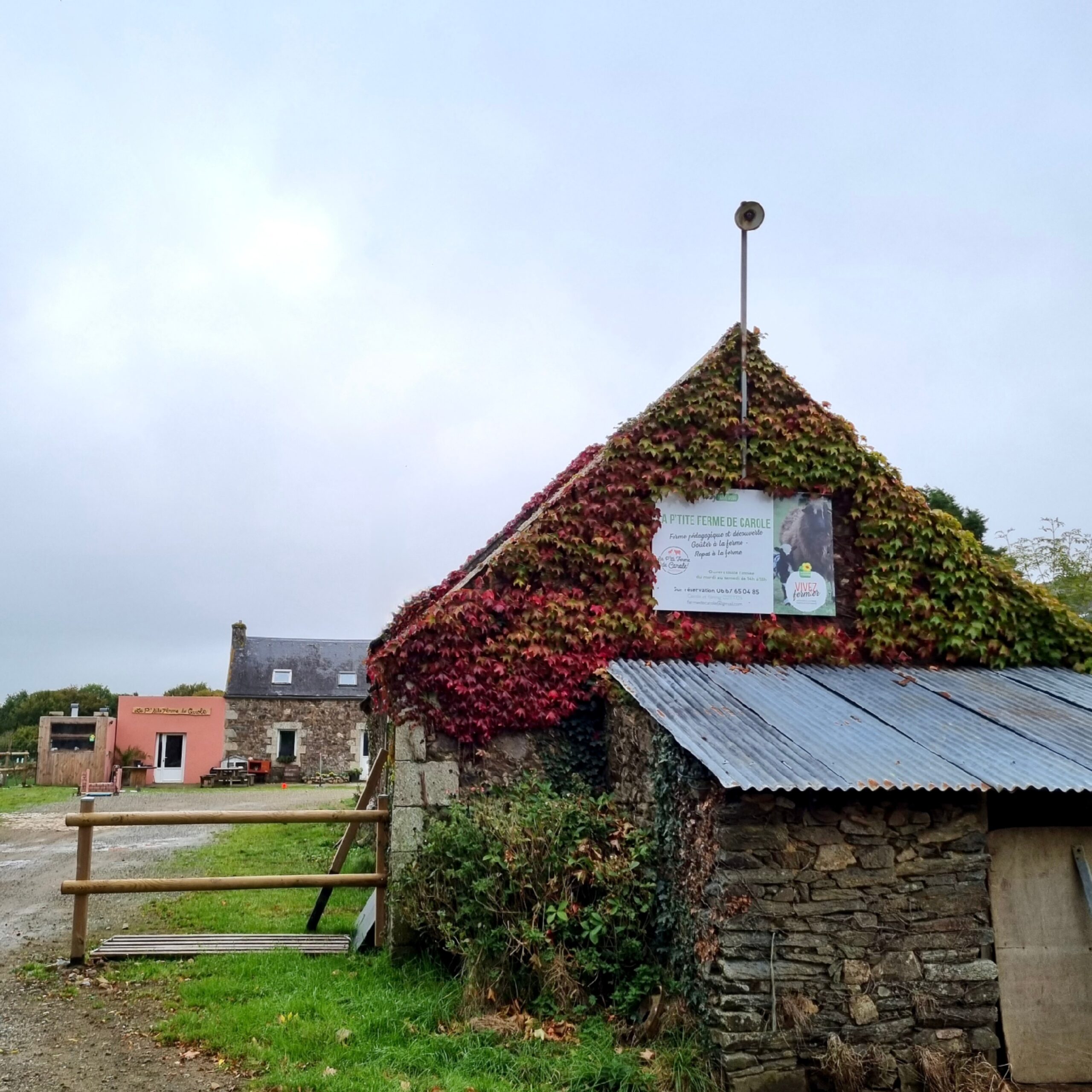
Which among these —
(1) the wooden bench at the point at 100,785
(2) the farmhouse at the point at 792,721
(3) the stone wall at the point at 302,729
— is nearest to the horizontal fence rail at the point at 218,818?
(2) the farmhouse at the point at 792,721

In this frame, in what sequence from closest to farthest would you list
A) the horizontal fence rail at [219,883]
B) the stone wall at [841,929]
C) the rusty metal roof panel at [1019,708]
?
the stone wall at [841,929] < the rusty metal roof panel at [1019,708] < the horizontal fence rail at [219,883]

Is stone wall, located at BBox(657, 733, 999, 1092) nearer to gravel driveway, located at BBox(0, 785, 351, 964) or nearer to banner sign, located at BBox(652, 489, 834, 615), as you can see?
banner sign, located at BBox(652, 489, 834, 615)

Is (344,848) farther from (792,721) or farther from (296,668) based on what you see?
(296,668)

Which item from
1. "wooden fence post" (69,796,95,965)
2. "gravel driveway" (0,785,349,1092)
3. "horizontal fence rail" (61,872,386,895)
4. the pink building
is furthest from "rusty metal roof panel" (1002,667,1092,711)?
the pink building

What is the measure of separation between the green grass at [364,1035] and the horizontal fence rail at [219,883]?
56 cm

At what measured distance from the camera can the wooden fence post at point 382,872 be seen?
329 inches

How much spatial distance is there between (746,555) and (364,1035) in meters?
5.52

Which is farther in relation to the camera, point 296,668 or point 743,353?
point 296,668

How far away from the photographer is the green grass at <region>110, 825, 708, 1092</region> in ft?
18.3

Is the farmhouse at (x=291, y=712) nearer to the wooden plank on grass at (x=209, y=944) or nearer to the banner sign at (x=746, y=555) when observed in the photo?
the wooden plank on grass at (x=209, y=944)

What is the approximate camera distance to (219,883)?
8227 mm

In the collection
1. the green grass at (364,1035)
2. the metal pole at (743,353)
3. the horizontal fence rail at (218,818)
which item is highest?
the metal pole at (743,353)

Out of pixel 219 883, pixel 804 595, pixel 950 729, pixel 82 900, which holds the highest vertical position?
pixel 804 595

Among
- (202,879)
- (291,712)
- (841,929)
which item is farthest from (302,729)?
(841,929)
